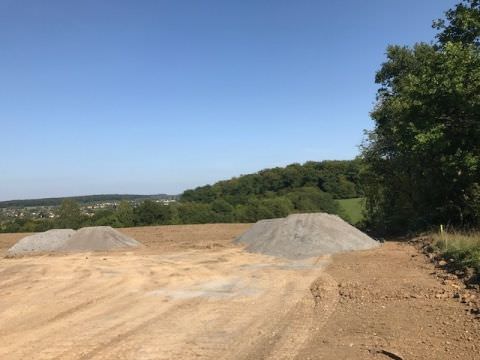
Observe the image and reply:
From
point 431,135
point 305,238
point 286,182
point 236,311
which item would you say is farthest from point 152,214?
point 236,311

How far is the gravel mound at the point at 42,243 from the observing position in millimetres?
21545

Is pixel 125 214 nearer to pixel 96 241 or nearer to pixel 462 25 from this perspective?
pixel 96 241

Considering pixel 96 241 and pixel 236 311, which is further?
pixel 96 241

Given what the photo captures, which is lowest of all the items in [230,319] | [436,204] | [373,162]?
[230,319]

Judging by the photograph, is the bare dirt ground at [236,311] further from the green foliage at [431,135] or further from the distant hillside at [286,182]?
the distant hillside at [286,182]

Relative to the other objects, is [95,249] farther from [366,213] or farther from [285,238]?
[366,213]

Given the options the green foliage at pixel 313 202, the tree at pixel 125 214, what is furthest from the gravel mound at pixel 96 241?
the green foliage at pixel 313 202

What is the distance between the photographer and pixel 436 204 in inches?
818

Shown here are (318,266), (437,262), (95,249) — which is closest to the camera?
(437,262)

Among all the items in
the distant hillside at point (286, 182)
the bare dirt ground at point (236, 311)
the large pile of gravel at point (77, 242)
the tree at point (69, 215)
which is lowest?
the bare dirt ground at point (236, 311)

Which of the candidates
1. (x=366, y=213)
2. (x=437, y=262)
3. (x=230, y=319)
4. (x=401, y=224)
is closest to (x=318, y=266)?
(x=437, y=262)

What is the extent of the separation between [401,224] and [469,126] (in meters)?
9.13

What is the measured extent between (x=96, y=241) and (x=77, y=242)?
2.83ft

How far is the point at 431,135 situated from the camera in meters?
15.8
